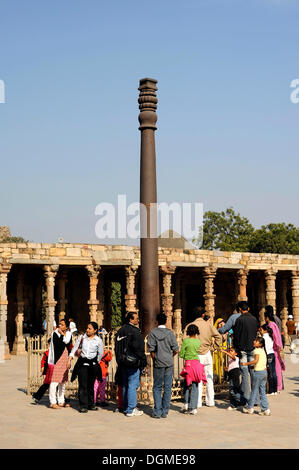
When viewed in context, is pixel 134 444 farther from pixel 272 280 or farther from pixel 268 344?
pixel 272 280

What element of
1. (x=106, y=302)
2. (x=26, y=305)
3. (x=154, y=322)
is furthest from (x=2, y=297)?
(x=154, y=322)

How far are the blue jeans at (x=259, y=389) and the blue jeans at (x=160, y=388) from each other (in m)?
1.17

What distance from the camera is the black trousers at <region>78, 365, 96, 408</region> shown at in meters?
7.76

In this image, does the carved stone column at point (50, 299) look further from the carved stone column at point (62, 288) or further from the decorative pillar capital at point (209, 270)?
the decorative pillar capital at point (209, 270)

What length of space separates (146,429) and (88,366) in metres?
1.63

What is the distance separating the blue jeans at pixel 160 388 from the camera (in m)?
7.27

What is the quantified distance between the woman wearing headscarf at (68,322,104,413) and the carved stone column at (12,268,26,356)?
1184 centimetres

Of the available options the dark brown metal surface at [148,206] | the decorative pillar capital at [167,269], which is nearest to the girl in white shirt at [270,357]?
the dark brown metal surface at [148,206]

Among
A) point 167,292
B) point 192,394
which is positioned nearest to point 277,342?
point 192,394

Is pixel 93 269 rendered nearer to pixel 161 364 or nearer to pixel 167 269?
pixel 167 269

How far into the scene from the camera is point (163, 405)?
7324mm

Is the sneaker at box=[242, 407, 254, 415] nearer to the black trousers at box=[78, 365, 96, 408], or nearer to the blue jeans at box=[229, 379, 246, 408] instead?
the blue jeans at box=[229, 379, 246, 408]

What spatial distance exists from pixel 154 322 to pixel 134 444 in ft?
10.8

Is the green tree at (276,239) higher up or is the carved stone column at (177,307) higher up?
the green tree at (276,239)
